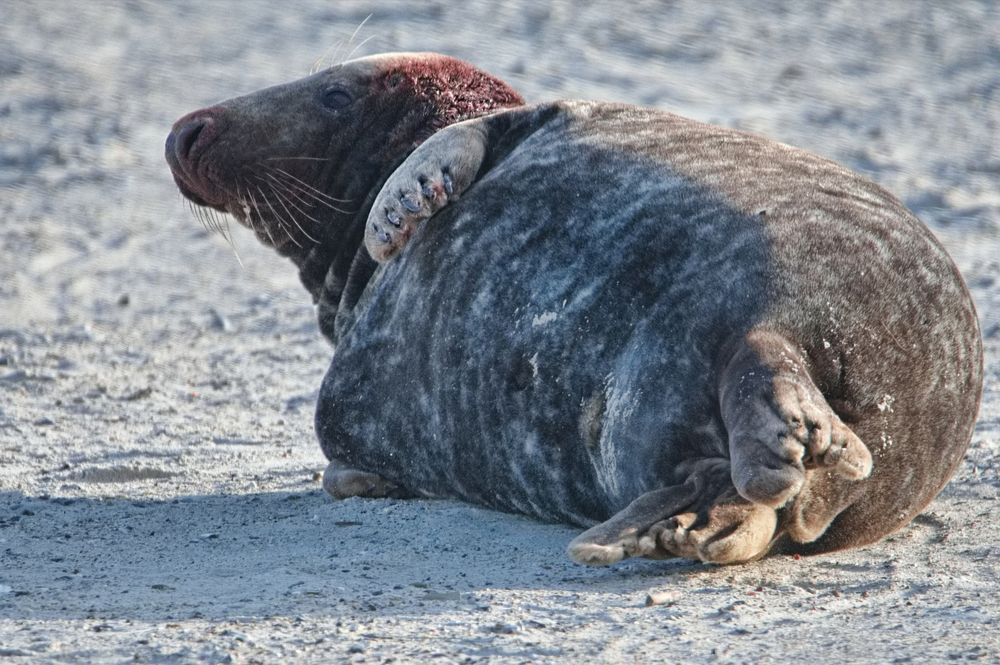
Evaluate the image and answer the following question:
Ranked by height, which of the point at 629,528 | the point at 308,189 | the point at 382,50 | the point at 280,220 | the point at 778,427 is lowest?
the point at 629,528

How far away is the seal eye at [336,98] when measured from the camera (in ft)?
17.0

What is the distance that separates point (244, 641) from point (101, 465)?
2216mm

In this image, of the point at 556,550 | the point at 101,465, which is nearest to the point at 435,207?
the point at 556,550

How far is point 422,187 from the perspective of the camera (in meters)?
4.48

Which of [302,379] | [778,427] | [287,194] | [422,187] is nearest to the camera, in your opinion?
[778,427]

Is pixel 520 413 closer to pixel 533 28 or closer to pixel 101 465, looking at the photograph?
pixel 101 465

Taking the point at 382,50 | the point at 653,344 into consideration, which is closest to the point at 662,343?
the point at 653,344

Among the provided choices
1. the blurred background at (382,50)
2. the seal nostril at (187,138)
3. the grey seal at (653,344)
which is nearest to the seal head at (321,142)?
the seal nostril at (187,138)

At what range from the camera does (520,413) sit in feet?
13.2

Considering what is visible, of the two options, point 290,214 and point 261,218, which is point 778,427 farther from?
point 261,218

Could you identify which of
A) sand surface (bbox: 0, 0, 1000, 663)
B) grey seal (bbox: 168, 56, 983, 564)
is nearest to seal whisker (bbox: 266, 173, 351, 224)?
grey seal (bbox: 168, 56, 983, 564)

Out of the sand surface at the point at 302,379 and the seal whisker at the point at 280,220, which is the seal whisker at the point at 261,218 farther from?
the sand surface at the point at 302,379

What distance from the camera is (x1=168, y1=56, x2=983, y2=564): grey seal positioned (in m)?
3.45

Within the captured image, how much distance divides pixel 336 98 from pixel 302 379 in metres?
1.63
